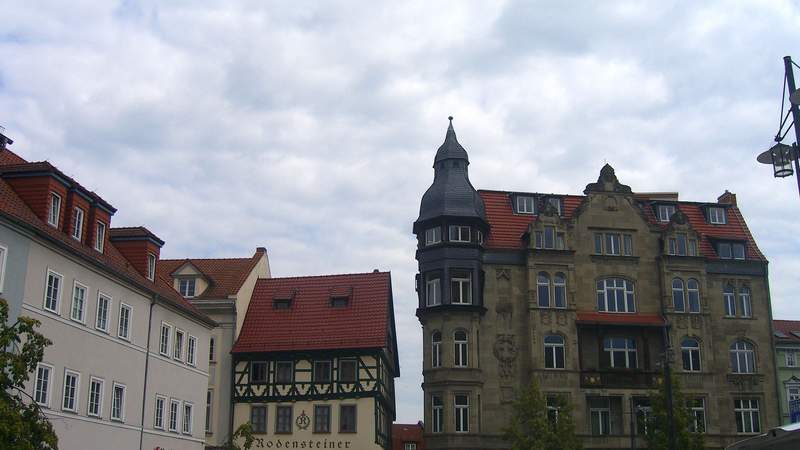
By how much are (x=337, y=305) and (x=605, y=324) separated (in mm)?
15608

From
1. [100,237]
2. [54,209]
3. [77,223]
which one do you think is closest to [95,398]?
[100,237]

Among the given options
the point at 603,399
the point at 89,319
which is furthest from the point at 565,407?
the point at 89,319

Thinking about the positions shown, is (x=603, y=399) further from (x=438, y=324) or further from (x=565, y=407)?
(x=438, y=324)

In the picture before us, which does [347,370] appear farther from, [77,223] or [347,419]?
[77,223]

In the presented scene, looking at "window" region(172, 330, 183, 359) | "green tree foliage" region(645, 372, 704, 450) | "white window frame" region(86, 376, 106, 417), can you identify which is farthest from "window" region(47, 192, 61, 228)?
"green tree foliage" region(645, 372, 704, 450)

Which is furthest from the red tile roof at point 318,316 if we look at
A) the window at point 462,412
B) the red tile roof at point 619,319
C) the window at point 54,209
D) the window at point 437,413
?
the window at point 54,209

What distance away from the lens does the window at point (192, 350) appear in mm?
42172

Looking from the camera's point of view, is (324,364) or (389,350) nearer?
(324,364)

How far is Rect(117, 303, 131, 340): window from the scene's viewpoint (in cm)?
3522

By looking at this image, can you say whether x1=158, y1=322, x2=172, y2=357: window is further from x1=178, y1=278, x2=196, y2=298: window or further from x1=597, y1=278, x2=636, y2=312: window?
x1=597, y1=278, x2=636, y2=312: window

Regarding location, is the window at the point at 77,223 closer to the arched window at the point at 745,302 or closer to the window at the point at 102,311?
the window at the point at 102,311

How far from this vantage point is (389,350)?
53.8 m

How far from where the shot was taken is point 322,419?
157ft

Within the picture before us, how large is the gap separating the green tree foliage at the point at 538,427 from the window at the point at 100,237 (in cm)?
2205
